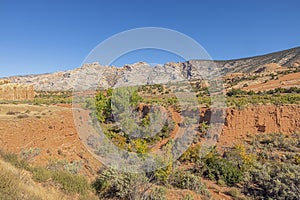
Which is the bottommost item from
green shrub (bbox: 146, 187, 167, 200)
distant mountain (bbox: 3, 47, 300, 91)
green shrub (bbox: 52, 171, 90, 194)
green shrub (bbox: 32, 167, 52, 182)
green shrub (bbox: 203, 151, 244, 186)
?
green shrub (bbox: 203, 151, 244, 186)

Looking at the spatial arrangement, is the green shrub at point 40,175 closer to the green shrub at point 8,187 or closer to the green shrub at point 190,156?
the green shrub at point 8,187

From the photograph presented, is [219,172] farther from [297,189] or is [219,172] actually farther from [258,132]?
[258,132]

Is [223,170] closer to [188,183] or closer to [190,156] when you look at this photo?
[190,156]

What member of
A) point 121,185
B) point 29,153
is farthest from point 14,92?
point 121,185

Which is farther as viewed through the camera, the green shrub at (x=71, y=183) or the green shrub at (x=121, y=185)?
the green shrub at (x=121, y=185)

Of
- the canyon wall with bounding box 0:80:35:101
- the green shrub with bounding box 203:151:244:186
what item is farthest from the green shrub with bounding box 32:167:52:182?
the canyon wall with bounding box 0:80:35:101

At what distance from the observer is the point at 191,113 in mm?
19672

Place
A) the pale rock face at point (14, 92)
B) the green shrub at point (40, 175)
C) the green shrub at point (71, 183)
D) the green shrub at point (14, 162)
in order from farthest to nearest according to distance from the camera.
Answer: the pale rock face at point (14, 92) < the green shrub at point (14, 162) < the green shrub at point (40, 175) < the green shrub at point (71, 183)

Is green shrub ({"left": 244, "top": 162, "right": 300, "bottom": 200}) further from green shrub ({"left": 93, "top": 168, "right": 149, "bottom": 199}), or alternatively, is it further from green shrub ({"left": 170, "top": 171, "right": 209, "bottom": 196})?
green shrub ({"left": 93, "top": 168, "right": 149, "bottom": 199})

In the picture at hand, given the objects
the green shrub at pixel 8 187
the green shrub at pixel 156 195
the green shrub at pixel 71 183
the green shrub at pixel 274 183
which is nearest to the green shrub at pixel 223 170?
the green shrub at pixel 274 183

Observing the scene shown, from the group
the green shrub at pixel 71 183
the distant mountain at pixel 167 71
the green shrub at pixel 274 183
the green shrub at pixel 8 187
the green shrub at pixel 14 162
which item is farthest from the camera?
the distant mountain at pixel 167 71

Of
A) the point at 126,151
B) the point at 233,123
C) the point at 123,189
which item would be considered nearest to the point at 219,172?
the point at 126,151

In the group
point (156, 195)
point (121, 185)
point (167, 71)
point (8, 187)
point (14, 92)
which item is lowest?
point (156, 195)

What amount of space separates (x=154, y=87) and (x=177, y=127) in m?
27.7
